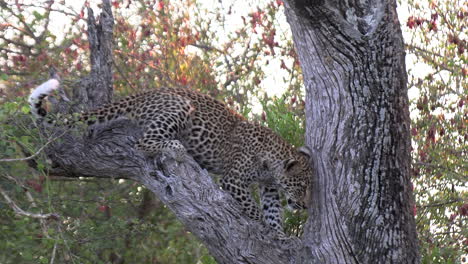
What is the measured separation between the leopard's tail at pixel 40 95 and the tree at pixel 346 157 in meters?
1.44

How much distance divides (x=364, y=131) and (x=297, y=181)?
1655mm

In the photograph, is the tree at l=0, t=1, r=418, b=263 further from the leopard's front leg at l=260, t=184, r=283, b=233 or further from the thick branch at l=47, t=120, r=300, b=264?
the leopard's front leg at l=260, t=184, r=283, b=233

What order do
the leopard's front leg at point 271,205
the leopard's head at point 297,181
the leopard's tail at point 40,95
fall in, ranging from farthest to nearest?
the leopard's front leg at point 271,205 → the leopard's head at point 297,181 → the leopard's tail at point 40,95

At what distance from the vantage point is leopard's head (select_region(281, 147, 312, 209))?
704cm

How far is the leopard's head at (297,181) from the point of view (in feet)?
23.1

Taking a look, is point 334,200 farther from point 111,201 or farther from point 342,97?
point 111,201

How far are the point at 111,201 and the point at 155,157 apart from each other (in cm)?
186

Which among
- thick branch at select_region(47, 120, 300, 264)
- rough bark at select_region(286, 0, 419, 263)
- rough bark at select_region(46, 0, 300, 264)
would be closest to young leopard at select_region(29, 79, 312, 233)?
rough bark at select_region(46, 0, 300, 264)

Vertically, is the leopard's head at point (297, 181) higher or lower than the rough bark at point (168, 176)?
higher

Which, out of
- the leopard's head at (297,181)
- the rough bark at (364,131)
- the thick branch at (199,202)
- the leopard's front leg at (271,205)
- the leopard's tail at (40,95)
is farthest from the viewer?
the leopard's front leg at (271,205)

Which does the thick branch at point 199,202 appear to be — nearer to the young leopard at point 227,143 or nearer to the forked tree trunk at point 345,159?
the forked tree trunk at point 345,159

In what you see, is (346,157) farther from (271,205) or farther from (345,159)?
(271,205)

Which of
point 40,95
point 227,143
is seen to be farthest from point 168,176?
point 227,143

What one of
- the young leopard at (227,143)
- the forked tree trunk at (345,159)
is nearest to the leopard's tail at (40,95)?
the young leopard at (227,143)
